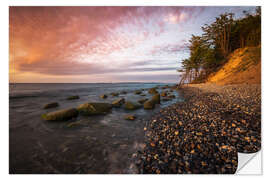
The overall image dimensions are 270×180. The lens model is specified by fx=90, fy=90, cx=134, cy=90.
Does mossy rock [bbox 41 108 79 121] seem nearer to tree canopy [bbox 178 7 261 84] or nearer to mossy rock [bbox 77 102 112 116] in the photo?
mossy rock [bbox 77 102 112 116]

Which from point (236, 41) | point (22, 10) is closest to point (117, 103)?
point (22, 10)

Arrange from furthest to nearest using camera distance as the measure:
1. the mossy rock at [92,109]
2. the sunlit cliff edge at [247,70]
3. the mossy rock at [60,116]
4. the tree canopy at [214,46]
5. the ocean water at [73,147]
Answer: the tree canopy at [214,46] < the sunlit cliff edge at [247,70] < the mossy rock at [92,109] < the mossy rock at [60,116] < the ocean water at [73,147]

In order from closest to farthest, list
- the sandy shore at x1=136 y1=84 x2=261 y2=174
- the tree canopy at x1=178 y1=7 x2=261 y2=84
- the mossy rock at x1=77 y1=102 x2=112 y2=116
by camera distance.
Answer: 1. the sandy shore at x1=136 y1=84 x2=261 y2=174
2. the mossy rock at x1=77 y1=102 x2=112 y2=116
3. the tree canopy at x1=178 y1=7 x2=261 y2=84

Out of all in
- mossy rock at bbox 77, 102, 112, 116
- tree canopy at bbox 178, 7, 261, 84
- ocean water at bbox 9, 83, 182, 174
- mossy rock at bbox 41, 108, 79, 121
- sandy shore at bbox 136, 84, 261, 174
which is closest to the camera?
sandy shore at bbox 136, 84, 261, 174

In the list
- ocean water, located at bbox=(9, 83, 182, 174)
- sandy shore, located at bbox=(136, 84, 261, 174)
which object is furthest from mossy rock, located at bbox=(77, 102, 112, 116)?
sandy shore, located at bbox=(136, 84, 261, 174)

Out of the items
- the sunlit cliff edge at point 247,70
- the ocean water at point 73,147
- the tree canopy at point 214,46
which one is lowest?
the ocean water at point 73,147

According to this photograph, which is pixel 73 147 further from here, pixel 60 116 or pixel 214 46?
pixel 214 46

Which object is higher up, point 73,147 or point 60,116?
point 60,116

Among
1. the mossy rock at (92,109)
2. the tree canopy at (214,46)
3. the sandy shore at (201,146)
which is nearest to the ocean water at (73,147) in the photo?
the sandy shore at (201,146)

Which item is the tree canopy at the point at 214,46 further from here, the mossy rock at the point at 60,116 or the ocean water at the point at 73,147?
the mossy rock at the point at 60,116

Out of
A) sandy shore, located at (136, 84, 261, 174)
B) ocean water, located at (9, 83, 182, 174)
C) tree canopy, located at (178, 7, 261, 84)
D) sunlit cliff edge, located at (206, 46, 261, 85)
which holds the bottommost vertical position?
ocean water, located at (9, 83, 182, 174)

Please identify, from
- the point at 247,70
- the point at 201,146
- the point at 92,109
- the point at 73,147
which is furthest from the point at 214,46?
the point at 73,147

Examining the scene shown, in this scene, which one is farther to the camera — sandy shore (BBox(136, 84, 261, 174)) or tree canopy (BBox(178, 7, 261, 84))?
tree canopy (BBox(178, 7, 261, 84))

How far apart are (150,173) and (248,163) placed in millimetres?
2201
